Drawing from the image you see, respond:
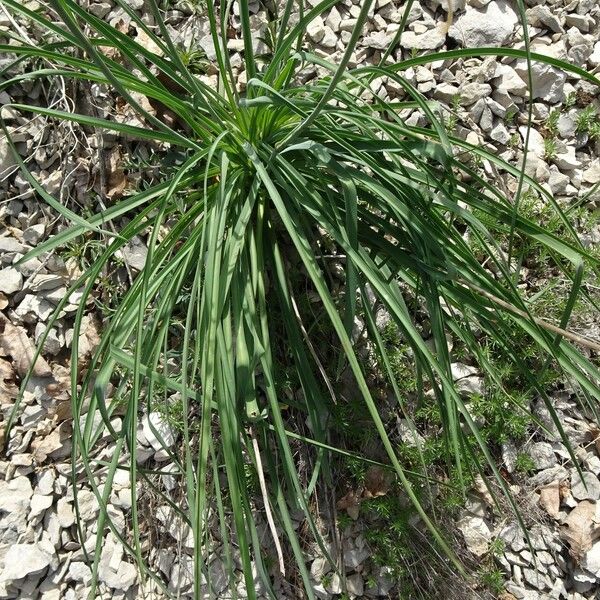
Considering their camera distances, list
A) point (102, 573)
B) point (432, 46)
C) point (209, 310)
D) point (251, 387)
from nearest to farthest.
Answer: point (209, 310), point (251, 387), point (102, 573), point (432, 46)

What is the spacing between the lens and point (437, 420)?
1.43m

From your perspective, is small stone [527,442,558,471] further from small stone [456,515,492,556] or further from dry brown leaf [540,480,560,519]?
small stone [456,515,492,556]

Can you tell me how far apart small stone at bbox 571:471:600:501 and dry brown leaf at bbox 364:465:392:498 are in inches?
17.5

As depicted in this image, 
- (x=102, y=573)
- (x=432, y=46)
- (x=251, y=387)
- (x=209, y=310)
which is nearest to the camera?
(x=209, y=310)

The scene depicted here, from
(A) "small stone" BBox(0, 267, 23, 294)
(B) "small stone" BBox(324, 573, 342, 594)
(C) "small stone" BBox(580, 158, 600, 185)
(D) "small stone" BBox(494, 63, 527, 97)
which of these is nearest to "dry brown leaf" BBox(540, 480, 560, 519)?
(B) "small stone" BBox(324, 573, 342, 594)

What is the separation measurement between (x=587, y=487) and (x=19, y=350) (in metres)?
1.34

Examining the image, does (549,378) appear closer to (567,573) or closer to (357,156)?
(567,573)

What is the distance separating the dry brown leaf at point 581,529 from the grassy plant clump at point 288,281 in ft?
0.63

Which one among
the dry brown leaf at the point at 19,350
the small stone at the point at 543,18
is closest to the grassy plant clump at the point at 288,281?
the dry brown leaf at the point at 19,350

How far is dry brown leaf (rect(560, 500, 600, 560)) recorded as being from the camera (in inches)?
55.8

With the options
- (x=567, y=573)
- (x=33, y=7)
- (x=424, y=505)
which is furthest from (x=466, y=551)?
(x=33, y=7)

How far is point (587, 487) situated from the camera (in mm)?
1460

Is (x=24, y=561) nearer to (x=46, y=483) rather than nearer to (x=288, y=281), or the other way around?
(x=46, y=483)

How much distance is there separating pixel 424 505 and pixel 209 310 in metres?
0.73
